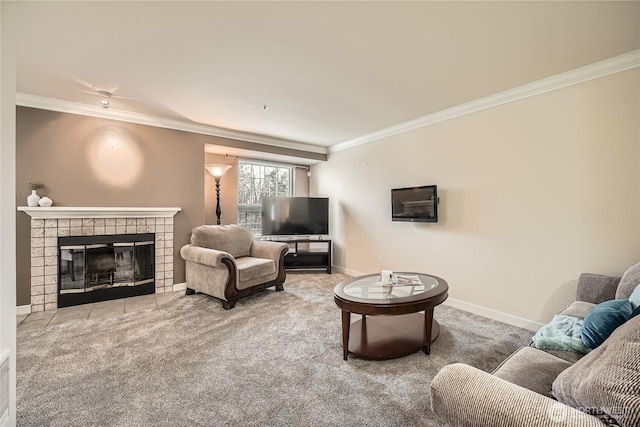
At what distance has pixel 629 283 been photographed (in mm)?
1915

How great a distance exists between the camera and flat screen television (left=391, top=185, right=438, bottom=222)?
3656 mm

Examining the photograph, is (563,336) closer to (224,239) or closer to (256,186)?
(224,239)

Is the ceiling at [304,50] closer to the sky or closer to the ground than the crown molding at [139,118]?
closer to the sky

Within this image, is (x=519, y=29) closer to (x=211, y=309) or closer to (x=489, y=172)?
(x=489, y=172)

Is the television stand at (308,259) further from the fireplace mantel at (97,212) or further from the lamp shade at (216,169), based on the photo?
the fireplace mantel at (97,212)

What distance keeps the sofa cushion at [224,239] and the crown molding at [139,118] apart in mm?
1492

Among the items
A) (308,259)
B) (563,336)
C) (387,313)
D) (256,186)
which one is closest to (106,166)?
(256,186)

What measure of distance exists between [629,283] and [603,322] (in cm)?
79

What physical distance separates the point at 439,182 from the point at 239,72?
8.92 feet

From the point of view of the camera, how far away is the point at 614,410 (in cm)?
79

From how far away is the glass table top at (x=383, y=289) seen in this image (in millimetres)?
2346

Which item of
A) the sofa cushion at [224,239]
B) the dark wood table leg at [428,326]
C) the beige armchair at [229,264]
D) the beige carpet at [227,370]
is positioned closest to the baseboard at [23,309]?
the beige carpet at [227,370]

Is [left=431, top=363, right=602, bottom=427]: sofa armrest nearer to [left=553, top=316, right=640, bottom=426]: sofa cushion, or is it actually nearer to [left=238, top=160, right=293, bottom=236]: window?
[left=553, top=316, right=640, bottom=426]: sofa cushion

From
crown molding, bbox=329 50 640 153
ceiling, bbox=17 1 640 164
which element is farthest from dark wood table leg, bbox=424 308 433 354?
crown molding, bbox=329 50 640 153
